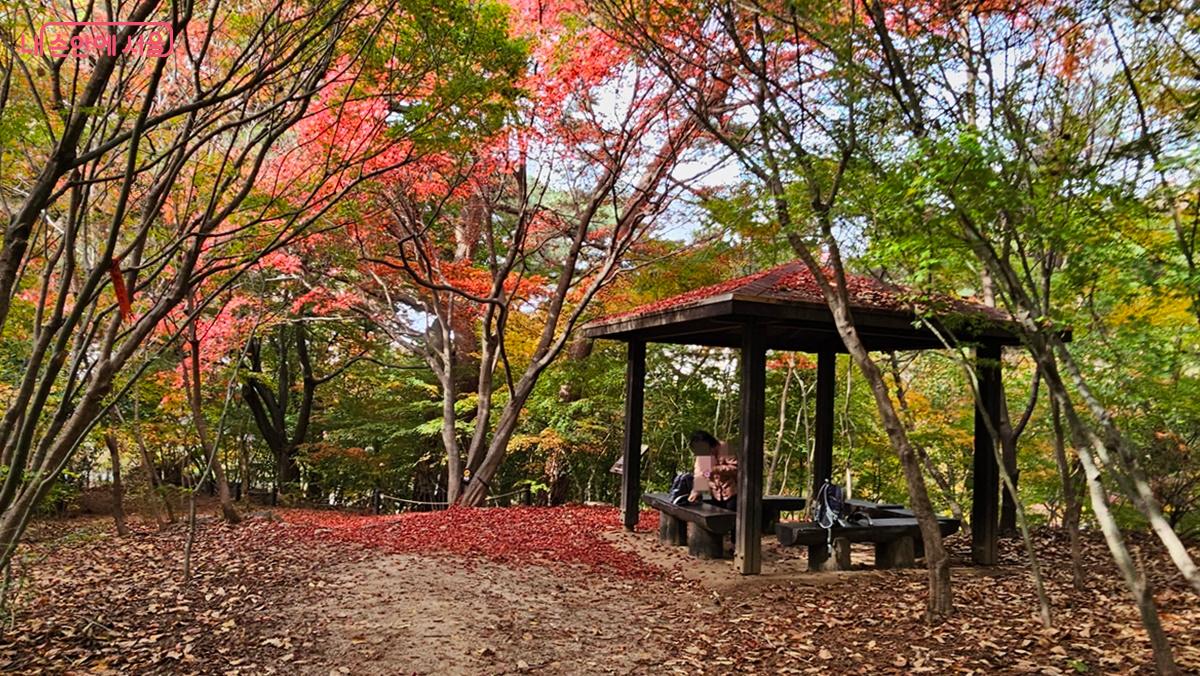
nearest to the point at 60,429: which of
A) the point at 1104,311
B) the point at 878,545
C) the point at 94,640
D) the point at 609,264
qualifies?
the point at 94,640

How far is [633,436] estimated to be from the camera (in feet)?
26.4

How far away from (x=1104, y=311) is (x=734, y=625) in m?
5.20

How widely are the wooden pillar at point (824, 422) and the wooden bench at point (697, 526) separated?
171 cm

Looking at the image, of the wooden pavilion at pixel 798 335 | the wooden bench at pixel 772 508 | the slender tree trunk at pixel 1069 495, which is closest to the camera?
the slender tree trunk at pixel 1069 495

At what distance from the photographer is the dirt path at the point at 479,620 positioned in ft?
13.2

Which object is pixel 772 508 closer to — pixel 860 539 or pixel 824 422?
pixel 824 422

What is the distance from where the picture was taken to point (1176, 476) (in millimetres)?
6871

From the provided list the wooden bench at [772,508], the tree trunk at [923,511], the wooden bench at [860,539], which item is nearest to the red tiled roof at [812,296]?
the tree trunk at [923,511]

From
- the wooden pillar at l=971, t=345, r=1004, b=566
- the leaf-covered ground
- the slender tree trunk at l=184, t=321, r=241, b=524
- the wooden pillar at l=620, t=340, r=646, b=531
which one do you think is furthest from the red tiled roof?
the slender tree trunk at l=184, t=321, r=241, b=524

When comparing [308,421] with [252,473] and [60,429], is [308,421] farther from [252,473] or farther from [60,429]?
[60,429]

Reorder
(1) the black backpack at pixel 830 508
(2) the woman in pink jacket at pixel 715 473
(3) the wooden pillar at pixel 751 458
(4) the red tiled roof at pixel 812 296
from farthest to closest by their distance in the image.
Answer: (2) the woman in pink jacket at pixel 715 473
(1) the black backpack at pixel 830 508
(3) the wooden pillar at pixel 751 458
(4) the red tiled roof at pixel 812 296

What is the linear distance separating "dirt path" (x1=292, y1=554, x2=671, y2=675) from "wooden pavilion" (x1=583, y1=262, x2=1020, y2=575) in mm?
1572

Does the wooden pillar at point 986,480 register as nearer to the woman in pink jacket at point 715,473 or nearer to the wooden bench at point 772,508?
the wooden bench at point 772,508

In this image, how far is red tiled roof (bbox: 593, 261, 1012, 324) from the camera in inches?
218
